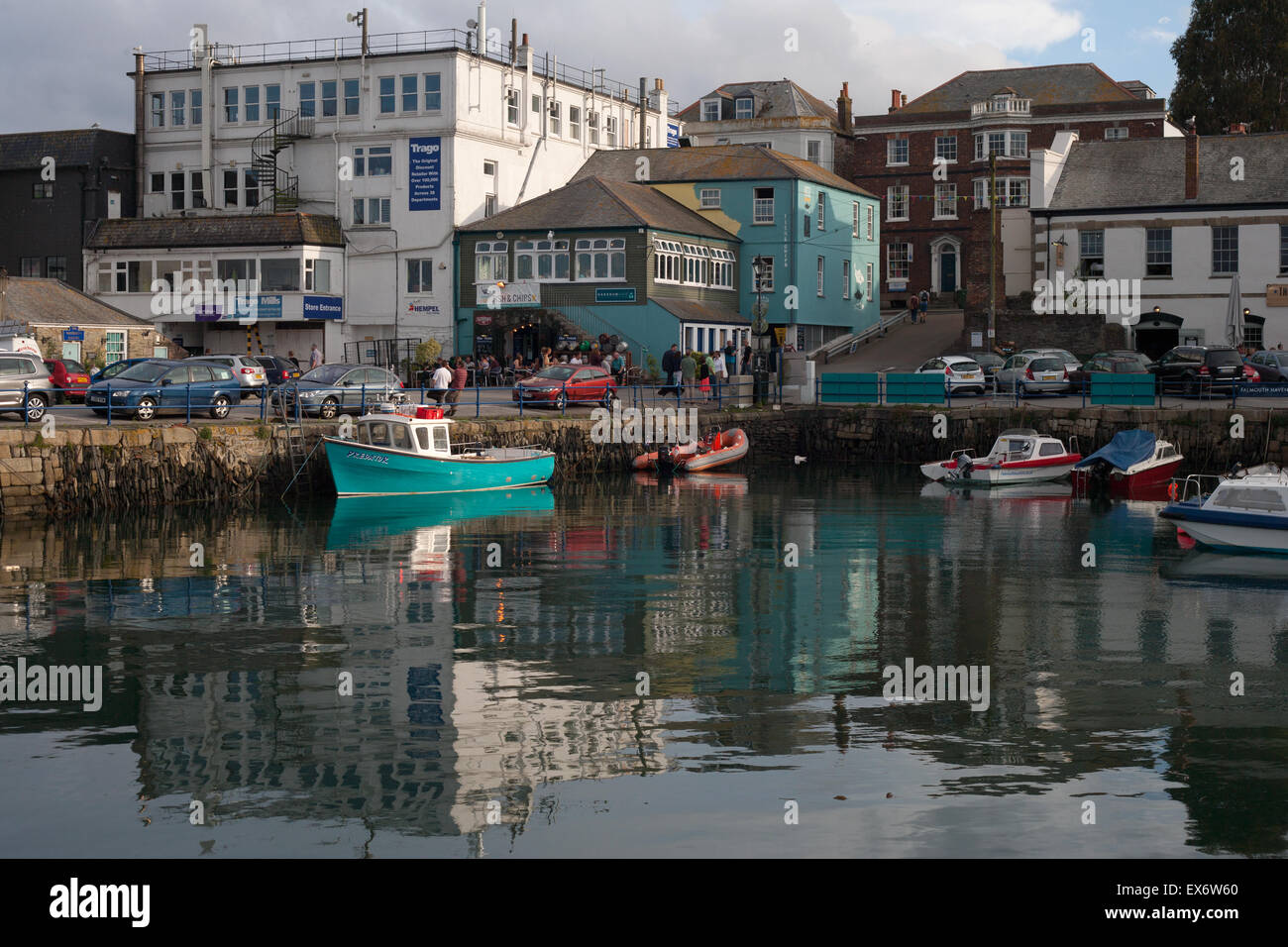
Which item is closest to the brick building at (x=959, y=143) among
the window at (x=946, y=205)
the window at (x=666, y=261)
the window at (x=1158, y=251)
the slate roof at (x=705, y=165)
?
the window at (x=946, y=205)

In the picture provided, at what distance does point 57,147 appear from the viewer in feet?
208

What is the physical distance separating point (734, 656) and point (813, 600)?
4.77 m

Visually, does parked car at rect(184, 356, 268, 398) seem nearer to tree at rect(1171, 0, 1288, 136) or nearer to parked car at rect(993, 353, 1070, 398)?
parked car at rect(993, 353, 1070, 398)

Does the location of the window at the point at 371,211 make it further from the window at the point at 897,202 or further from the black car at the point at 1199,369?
the window at the point at 897,202

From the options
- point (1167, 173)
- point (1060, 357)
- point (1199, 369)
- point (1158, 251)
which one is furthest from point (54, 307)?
point (1167, 173)

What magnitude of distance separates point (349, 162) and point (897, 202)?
115ft

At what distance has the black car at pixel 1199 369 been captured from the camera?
4581cm

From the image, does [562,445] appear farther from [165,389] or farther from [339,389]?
[165,389]

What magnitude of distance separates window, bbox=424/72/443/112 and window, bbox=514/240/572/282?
6.77 m

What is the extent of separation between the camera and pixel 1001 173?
79750 mm

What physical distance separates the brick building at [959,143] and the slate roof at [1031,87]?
58mm

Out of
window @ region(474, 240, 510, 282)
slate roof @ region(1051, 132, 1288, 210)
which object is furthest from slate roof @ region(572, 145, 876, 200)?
slate roof @ region(1051, 132, 1288, 210)
